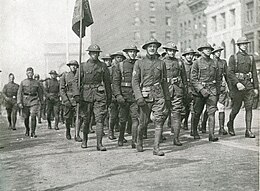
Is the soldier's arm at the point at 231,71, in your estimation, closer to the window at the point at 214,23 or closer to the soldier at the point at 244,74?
the soldier at the point at 244,74

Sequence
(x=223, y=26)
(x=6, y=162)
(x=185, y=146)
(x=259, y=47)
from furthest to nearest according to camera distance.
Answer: (x=223, y=26) → (x=259, y=47) → (x=185, y=146) → (x=6, y=162)

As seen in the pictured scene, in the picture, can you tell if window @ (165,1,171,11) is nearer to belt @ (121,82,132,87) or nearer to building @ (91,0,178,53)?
building @ (91,0,178,53)

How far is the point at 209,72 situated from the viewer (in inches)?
455

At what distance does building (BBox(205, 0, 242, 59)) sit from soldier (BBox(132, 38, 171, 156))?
37794mm

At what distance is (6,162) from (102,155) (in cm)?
169

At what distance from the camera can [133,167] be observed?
27.1 feet

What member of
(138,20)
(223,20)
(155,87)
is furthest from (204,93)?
(138,20)

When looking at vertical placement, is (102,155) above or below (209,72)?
below

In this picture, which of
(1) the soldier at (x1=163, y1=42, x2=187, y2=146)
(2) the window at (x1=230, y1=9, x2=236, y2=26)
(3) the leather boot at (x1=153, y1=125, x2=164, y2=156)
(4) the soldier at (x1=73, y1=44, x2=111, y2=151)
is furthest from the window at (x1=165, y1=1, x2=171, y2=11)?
(3) the leather boot at (x1=153, y1=125, x2=164, y2=156)

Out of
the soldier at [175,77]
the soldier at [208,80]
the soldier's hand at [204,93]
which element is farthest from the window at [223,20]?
the soldier's hand at [204,93]

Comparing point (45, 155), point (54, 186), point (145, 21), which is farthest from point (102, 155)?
point (145, 21)

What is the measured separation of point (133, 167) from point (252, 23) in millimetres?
37728

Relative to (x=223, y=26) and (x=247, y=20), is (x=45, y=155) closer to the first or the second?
(x=247, y=20)

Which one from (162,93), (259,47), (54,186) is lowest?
(54,186)
